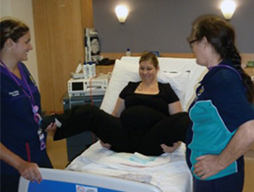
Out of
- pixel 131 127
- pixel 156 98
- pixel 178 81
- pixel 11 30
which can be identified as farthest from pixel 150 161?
pixel 11 30

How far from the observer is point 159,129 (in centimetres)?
204

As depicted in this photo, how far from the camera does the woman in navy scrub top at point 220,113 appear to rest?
124 centimetres

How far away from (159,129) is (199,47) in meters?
0.80

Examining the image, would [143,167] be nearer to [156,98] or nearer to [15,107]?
[156,98]

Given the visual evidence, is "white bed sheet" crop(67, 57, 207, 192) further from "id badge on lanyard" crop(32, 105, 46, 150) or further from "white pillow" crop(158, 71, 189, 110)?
"id badge on lanyard" crop(32, 105, 46, 150)

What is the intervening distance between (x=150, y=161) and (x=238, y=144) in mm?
805

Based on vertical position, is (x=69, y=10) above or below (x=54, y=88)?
above

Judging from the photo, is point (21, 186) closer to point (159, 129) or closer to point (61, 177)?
point (61, 177)

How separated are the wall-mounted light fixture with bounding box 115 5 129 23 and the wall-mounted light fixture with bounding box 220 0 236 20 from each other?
1112 millimetres

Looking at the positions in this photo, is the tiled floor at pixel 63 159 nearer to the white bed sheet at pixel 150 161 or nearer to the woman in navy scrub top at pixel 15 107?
the white bed sheet at pixel 150 161

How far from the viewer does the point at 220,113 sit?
50.2 inches

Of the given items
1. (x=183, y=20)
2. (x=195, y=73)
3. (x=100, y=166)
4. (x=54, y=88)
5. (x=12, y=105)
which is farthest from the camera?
(x=54, y=88)

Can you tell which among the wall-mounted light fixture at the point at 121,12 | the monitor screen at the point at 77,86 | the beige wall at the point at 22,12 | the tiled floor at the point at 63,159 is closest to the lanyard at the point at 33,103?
the monitor screen at the point at 77,86

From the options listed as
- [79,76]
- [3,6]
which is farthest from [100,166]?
[3,6]
